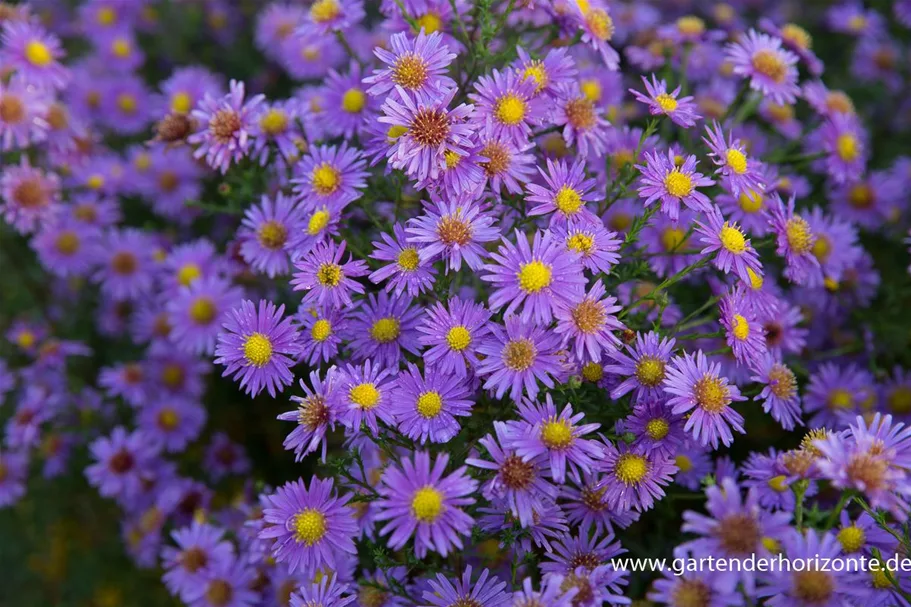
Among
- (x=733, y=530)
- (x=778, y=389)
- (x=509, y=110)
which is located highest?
(x=509, y=110)

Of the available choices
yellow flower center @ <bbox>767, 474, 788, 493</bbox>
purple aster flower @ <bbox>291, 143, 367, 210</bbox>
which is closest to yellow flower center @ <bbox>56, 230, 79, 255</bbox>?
purple aster flower @ <bbox>291, 143, 367, 210</bbox>

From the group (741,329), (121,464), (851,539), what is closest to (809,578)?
(851,539)

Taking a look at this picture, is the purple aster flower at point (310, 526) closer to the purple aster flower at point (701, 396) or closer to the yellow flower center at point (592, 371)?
the yellow flower center at point (592, 371)

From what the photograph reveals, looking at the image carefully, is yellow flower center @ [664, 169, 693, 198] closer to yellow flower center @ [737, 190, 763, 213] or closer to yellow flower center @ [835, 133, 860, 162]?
yellow flower center @ [737, 190, 763, 213]

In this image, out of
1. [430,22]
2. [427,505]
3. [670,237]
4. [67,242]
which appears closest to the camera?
[427,505]

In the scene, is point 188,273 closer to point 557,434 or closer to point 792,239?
point 557,434

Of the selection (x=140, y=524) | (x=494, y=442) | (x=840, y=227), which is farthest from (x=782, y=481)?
(x=140, y=524)

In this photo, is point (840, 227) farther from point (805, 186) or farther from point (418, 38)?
point (418, 38)
